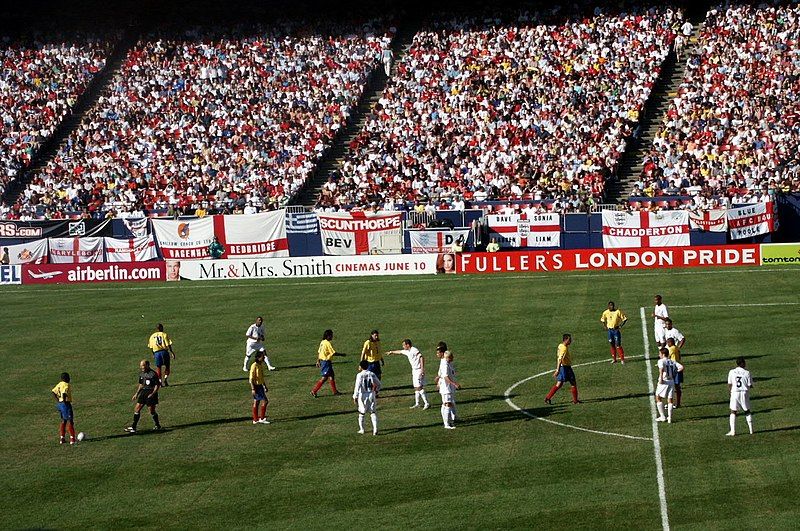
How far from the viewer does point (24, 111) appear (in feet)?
263

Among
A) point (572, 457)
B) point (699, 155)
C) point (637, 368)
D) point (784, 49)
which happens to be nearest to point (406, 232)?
point (699, 155)

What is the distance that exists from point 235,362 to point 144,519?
53.7 ft

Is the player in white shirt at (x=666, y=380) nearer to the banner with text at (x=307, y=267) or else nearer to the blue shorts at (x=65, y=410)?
the blue shorts at (x=65, y=410)

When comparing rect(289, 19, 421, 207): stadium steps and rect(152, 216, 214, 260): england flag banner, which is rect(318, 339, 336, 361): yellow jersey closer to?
rect(152, 216, 214, 260): england flag banner

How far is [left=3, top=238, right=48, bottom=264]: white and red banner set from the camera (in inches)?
2613

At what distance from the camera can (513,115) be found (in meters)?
69.6

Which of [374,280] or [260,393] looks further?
[374,280]

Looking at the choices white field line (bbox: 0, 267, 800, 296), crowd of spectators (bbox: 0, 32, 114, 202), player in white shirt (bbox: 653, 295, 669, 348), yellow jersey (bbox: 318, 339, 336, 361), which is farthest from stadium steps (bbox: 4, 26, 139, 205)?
player in white shirt (bbox: 653, 295, 669, 348)

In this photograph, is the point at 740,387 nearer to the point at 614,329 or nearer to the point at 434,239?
the point at 614,329

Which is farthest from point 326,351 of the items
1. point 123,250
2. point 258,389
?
point 123,250

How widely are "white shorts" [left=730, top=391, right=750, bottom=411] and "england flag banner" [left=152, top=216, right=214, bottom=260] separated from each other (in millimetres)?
42082

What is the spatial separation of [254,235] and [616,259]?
65.4ft

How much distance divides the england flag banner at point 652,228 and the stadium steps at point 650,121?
314 centimetres

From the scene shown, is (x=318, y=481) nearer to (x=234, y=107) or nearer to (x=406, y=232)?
(x=406, y=232)
